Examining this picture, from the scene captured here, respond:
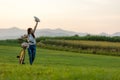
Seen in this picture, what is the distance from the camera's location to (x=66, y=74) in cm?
1745

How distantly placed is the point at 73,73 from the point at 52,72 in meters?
0.94

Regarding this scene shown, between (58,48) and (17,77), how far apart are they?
51066 mm

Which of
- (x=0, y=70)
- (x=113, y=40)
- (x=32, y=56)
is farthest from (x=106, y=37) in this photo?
Answer: (x=0, y=70)

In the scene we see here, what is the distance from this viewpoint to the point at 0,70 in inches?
720

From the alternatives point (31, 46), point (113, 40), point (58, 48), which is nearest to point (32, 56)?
point (31, 46)

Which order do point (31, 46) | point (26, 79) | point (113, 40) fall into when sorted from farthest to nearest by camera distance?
1. point (113, 40)
2. point (31, 46)
3. point (26, 79)

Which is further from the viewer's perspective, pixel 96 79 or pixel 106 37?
pixel 106 37

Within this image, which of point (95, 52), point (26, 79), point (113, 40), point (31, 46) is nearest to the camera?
point (26, 79)

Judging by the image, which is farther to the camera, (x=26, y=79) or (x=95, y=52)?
(x=95, y=52)

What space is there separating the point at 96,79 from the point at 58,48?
166 feet

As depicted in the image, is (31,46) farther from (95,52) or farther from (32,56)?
(95,52)

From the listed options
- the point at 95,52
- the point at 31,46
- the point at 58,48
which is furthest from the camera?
the point at 58,48

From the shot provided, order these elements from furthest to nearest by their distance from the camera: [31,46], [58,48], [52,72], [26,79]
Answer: [58,48], [31,46], [52,72], [26,79]

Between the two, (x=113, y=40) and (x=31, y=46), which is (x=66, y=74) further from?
(x=113, y=40)
